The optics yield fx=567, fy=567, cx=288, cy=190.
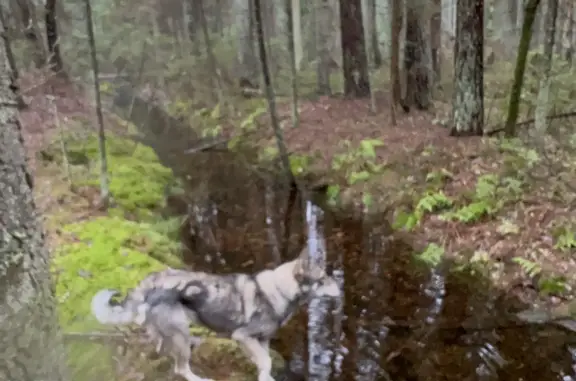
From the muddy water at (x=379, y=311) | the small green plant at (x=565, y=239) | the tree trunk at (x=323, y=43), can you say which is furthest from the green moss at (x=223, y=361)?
the tree trunk at (x=323, y=43)

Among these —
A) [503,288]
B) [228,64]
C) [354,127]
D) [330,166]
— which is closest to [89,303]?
[503,288]

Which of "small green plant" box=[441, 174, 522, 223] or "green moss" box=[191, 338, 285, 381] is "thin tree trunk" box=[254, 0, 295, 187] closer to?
"small green plant" box=[441, 174, 522, 223]

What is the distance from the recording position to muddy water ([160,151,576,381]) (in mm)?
5582

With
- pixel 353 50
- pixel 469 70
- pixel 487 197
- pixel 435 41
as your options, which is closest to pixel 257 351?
pixel 487 197

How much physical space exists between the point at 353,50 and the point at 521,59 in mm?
6567

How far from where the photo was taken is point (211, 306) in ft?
14.2

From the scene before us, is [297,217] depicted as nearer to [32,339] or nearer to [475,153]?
[475,153]

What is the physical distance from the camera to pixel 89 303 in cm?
524

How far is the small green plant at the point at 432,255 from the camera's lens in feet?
26.1

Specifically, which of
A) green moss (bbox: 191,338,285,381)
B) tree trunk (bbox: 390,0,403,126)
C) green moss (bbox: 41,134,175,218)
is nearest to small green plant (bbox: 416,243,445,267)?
green moss (bbox: 191,338,285,381)

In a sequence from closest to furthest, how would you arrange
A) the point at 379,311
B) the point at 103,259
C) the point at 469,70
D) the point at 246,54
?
the point at 103,259
the point at 379,311
the point at 469,70
the point at 246,54

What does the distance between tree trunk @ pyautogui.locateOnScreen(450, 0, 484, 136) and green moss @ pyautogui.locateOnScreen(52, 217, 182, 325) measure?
6453 millimetres

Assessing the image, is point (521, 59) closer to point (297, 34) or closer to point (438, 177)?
point (438, 177)

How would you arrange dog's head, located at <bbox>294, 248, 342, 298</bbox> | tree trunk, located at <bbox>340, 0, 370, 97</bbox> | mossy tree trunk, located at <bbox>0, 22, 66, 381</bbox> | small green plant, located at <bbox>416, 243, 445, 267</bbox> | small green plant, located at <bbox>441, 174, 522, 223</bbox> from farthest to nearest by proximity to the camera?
tree trunk, located at <bbox>340, 0, 370, 97</bbox>, small green plant, located at <bbox>441, 174, 522, 223</bbox>, small green plant, located at <bbox>416, 243, 445, 267</bbox>, dog's head, located at <bbox>294, 248, 342, 298</bbox>, mossy tree trunk, located at <bbox>0, 22, 66, 381</bbox>
